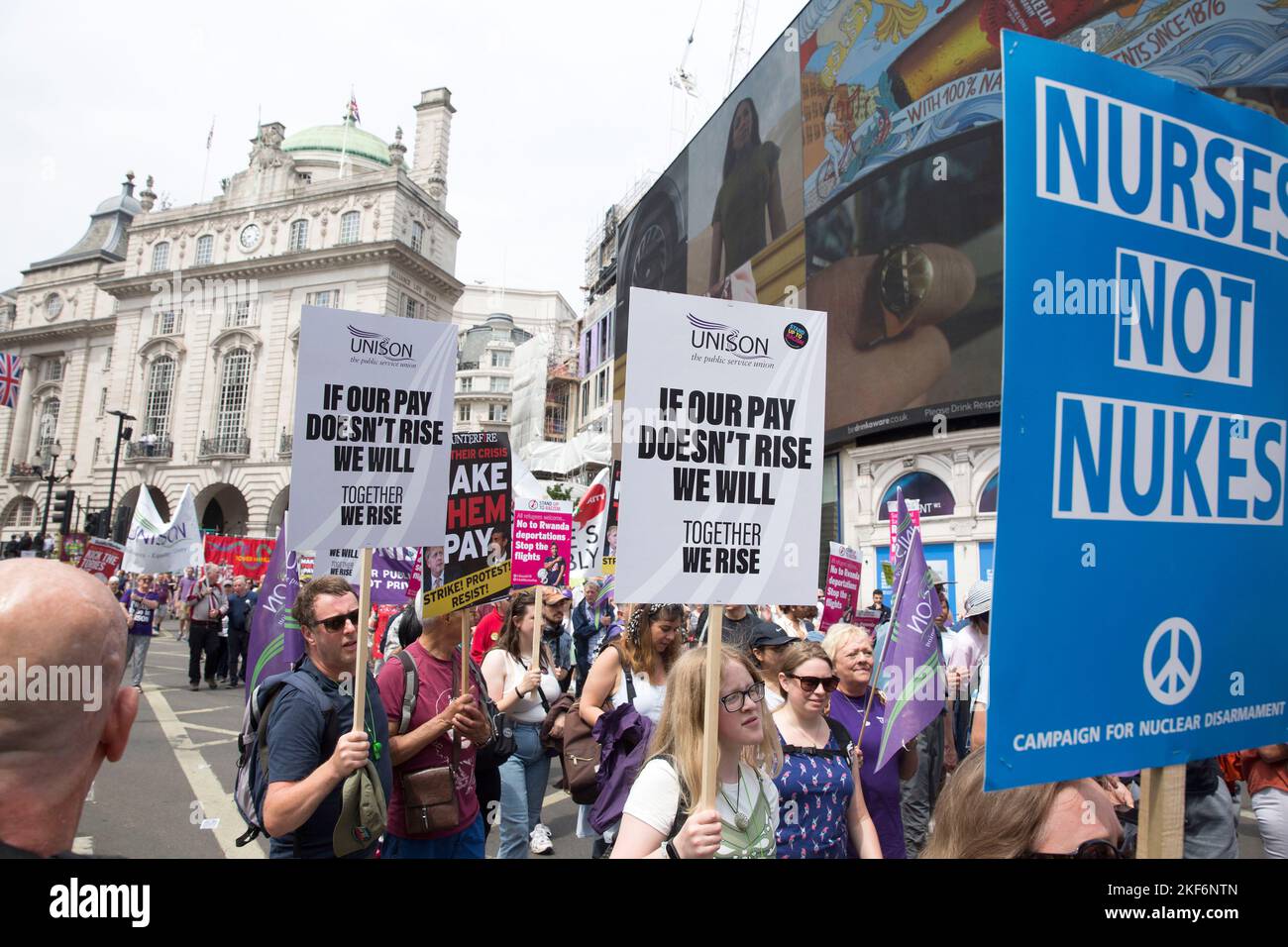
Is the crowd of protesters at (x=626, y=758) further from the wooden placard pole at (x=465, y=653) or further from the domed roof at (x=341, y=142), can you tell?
the domed roof at (x=341, y=142)

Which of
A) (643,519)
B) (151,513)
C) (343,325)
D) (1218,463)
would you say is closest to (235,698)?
Result: (151,513)

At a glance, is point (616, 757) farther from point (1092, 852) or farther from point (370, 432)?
point (1092, 852)

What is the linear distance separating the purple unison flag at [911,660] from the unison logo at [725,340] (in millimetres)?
2043

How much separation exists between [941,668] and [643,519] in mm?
2569

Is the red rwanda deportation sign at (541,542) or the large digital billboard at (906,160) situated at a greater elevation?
the large digital billboard at (906,160)

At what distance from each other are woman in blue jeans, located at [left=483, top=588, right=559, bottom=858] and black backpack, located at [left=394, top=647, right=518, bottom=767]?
0.62 m

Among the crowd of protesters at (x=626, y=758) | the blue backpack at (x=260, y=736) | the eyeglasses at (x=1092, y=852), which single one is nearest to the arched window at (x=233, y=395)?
the crowd of protesters at (x=626, y=758)

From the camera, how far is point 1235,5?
17828 millimetres

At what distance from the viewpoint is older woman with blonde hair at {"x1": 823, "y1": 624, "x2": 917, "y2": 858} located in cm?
371

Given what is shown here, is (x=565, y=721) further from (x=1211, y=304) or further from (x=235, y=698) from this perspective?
(x=235, y=698)

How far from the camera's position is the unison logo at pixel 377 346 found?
3.65 metres

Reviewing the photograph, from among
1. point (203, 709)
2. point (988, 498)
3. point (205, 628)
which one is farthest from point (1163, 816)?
point (988, 498)

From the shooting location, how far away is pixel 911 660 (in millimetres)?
4188

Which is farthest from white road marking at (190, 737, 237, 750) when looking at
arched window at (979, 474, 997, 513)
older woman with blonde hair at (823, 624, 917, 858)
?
arched window at (979, 474, 997, 513)
